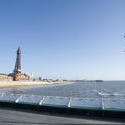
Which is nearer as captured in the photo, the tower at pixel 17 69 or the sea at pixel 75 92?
the sea at pixel 75 92

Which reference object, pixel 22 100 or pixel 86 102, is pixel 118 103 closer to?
pixel 86 102

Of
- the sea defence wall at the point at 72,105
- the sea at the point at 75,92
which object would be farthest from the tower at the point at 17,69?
the sea defence wall at the point at 72,105

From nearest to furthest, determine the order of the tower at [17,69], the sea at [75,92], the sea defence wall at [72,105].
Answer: the sea defence wall at [72,105]
the sea at [75,92]
the tower at [17,69]

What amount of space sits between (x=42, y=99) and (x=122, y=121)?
5932 mm

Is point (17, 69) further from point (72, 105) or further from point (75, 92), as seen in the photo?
point (72, 105)

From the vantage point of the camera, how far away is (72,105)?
10.4 m

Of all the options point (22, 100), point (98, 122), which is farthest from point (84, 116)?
point (22, 100)

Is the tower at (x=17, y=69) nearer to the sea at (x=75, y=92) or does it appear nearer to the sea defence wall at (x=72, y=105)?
the sea at (x=75, y=92)

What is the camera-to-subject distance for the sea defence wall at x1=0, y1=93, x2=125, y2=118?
361 inches

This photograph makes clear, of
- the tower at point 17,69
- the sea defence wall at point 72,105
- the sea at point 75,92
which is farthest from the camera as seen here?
the tower at point 17,69

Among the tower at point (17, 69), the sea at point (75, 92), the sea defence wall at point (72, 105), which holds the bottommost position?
the sea at point (75, 92)

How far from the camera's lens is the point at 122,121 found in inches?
325

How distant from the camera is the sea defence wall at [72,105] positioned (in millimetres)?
9172

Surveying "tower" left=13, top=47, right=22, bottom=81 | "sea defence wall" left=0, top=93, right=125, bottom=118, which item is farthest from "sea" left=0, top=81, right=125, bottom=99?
"tower" left=13, top=47, right=22, bottom=81
